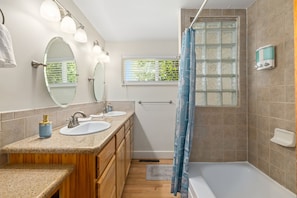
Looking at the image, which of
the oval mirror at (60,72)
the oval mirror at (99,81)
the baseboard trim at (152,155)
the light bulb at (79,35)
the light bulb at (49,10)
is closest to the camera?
the light bulb at (49,10)

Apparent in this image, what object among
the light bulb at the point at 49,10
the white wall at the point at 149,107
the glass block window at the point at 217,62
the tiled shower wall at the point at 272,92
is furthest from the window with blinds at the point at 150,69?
the light bulb at the point at 49,10

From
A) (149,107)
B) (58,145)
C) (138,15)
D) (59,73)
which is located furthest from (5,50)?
(149,107)

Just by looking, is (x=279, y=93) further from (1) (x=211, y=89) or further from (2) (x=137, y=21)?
(2) (x=137, y=21)

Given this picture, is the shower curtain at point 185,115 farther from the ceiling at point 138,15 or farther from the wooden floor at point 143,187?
the ceiling at point 138,15

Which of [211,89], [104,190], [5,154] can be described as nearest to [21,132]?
[5,154]

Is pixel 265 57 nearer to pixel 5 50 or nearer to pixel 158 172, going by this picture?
pixel 5 50

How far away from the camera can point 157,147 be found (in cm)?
356

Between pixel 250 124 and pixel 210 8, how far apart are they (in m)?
1.40

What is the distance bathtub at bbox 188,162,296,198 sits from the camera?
176cm

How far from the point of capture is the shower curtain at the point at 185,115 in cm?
195

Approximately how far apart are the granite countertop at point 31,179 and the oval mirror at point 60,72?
75cm

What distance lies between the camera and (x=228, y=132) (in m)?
2.24

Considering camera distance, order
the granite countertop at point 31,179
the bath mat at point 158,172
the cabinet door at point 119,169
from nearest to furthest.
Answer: the granite countertop at point 31,179, the cabinet door at point 119,169, the bath mat at point 158,172

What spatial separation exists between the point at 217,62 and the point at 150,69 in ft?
4.93
